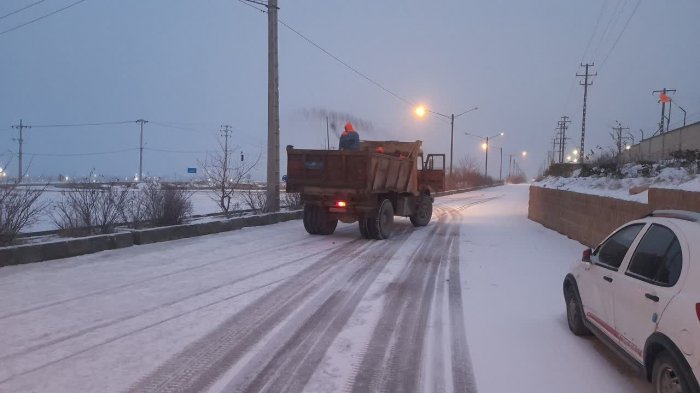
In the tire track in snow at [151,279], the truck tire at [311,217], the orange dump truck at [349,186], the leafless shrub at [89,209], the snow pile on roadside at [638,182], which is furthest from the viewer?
the truck tire at [311,217]

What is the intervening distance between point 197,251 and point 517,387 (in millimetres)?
8263

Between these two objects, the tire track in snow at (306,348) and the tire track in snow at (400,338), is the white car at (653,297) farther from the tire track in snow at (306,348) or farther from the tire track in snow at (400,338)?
the tire track in snow at (306,348)

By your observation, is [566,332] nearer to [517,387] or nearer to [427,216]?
[517,387]

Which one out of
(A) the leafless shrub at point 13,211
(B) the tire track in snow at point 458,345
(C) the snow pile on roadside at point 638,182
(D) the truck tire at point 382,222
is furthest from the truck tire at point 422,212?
(A) the leafless shrub at point 13,211

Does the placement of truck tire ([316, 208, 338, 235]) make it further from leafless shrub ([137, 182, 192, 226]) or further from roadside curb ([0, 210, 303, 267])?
leafless shrub ([137, 182, 192, 226])

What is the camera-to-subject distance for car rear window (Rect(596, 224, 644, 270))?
499cm

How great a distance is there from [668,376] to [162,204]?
13030 millimetres

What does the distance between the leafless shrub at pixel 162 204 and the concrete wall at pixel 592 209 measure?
10.6 meters

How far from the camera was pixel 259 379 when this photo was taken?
461 centimetres

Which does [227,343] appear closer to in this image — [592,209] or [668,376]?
[668,376]

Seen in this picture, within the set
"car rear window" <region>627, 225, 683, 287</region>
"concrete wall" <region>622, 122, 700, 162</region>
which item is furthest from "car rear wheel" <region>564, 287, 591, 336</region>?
"concrete wall" <region>622, 122, 700, 162</region>

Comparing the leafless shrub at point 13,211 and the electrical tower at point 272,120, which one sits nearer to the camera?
the leafless shrub at point 13,211

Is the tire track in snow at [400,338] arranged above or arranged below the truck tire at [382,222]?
below

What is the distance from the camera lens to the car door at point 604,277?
196 inches
